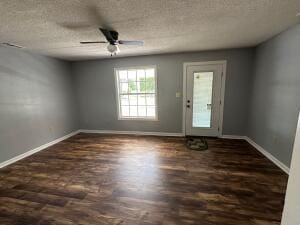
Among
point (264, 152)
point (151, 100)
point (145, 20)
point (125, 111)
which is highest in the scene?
point (145, 20)

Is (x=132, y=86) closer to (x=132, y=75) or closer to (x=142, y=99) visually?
(x=132, y=75)

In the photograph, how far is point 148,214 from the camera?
5.74 feet

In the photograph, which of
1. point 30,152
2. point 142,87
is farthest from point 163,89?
point 30,152

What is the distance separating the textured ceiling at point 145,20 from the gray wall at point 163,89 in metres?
0.99

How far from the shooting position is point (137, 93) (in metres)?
4.58

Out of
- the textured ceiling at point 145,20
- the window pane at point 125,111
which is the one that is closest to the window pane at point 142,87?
the window pane at point 125,111

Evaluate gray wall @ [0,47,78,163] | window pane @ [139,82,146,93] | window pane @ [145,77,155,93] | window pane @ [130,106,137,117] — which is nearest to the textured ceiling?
gray wall @ [0,47,78,163]

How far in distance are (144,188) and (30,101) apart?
324cm

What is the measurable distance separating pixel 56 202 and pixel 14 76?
8.96 ft

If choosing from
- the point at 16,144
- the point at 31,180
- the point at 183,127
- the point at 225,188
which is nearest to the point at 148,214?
the point at 225,188

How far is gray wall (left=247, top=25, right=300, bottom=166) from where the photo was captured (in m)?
2.38

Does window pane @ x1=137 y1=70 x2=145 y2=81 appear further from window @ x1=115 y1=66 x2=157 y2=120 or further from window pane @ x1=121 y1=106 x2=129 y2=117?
window pane @ x1=121 y1=106 x2=129 y2=117

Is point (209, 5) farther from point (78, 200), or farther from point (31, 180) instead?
point (31, 180)

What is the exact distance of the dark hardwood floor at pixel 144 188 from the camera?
5.64 feet
